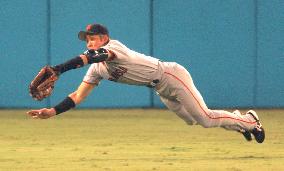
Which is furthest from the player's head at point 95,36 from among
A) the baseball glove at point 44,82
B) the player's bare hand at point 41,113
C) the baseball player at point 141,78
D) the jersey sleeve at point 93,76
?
the player's bare hand at point 41,113

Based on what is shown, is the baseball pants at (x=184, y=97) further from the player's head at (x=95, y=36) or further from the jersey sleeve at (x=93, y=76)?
the player's head at (x=95, y=36)

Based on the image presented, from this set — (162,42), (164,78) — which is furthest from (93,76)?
(162,42)

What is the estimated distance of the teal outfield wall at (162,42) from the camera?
14.6 metres

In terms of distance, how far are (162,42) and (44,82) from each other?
7.85 m

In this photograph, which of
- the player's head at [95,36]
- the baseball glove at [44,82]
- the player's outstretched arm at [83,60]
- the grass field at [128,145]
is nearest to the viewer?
the player's outstretched arm at [83,60]

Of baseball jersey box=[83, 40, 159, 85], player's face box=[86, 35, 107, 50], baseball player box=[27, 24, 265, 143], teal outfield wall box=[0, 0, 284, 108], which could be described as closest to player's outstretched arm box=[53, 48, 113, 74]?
baseball player box=[27, 24, 265, 143]

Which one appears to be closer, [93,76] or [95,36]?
[95,36]

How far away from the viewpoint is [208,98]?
15.1 meters

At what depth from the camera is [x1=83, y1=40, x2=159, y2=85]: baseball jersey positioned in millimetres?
7492

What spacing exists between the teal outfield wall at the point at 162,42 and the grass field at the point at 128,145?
1.19 m

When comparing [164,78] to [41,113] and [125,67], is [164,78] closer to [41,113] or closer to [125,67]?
[125,67]

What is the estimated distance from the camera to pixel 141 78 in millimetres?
7801

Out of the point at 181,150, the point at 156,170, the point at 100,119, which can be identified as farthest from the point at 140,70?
the point at 100,119

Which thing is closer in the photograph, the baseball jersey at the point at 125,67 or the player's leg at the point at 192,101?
the baseball jersey at the point at 125,67
